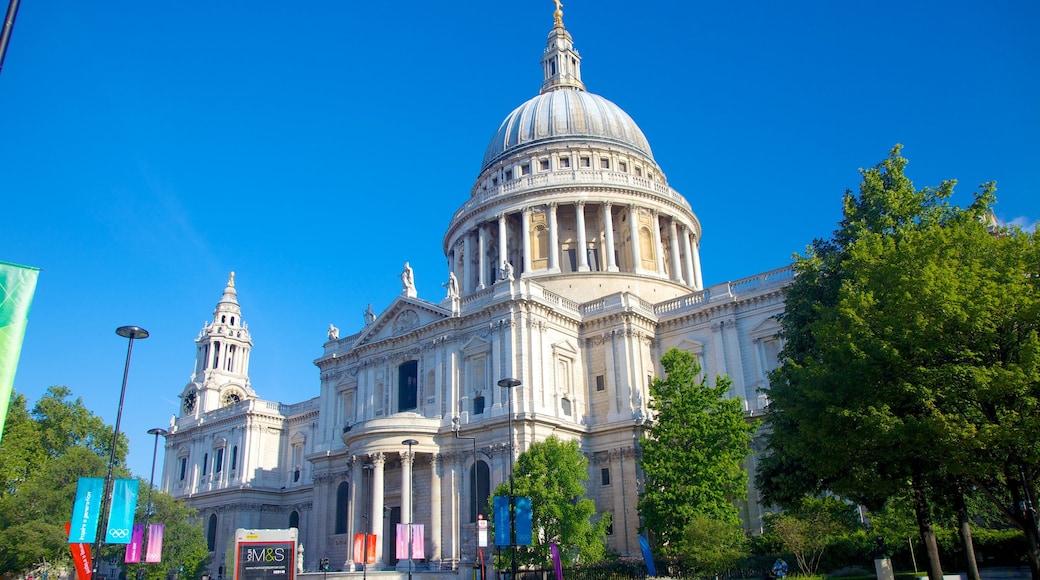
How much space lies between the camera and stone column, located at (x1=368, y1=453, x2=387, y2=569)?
44.3m

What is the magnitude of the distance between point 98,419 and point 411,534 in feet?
104

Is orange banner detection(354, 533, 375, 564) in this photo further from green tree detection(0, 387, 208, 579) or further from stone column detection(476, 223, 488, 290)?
stone column detection(476, 223, 488, 290)

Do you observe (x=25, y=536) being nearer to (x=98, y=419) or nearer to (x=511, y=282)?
(x=98, y=419)

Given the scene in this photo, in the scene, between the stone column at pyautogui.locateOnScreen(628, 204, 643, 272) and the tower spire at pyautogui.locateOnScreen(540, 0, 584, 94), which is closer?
the stone column at pyautogui.locateOnScreen(628, 204, 643, 272)

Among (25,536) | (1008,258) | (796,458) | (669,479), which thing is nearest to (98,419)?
(25,536)

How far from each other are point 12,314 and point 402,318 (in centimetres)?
4108

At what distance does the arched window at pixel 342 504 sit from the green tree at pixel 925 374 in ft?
103

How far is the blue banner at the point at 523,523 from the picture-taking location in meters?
32.2

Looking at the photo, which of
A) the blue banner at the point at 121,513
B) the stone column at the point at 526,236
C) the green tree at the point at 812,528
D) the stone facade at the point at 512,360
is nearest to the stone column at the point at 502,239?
the stone facade at the point at 512,360

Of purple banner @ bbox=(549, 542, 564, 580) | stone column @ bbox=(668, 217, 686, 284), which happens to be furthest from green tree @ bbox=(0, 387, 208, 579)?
stone column @ bbox=(668, 217, 686, 284)

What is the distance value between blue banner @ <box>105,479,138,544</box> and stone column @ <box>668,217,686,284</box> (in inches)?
1783

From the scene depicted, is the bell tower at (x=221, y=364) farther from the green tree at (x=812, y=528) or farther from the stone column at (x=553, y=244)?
the green tree at (x=812, y=528)

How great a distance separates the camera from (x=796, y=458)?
2936cm

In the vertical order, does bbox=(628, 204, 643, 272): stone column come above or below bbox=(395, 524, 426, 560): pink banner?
above
